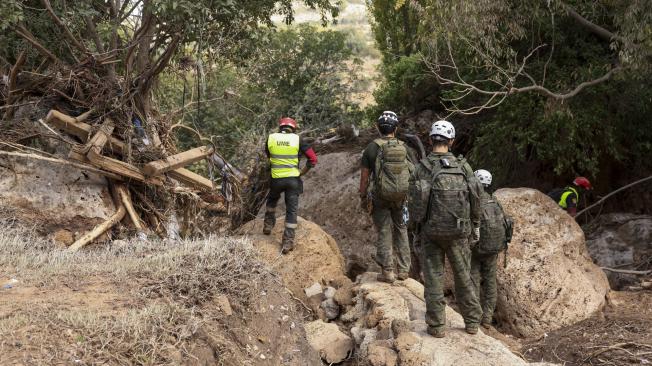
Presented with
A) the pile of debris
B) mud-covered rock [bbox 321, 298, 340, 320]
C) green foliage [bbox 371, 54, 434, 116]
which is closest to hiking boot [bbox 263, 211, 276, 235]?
the pile of debris

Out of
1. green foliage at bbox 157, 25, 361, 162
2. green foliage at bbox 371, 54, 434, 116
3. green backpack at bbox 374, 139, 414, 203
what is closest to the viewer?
green backpack at bbox 374, 139, 414, 203

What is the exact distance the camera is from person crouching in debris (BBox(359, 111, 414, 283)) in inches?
279

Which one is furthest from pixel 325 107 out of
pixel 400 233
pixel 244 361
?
pixel 244 361

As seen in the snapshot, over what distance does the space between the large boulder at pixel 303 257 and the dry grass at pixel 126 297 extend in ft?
5.45

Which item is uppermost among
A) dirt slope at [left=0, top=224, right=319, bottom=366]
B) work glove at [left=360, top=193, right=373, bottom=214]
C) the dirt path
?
work glove at [left=360, top=193, right=373, bottom=214]

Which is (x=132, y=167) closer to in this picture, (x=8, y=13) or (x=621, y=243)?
(x=8, y=13)

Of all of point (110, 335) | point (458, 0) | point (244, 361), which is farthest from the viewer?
point (458, 0)

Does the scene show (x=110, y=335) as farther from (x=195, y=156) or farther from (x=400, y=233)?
(x=195, y=156)

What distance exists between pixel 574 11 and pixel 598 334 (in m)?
5.84

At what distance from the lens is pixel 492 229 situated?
7.09 meters

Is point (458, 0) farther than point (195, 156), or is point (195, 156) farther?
point (458, 0)

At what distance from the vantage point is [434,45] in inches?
416

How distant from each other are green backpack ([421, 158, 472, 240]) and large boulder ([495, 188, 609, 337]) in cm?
329

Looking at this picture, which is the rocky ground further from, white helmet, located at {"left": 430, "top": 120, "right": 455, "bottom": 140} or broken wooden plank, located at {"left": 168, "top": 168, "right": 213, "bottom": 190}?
white helmet, located at {"left": 430, "top": 120, "right": 455, "bottom": 140}
